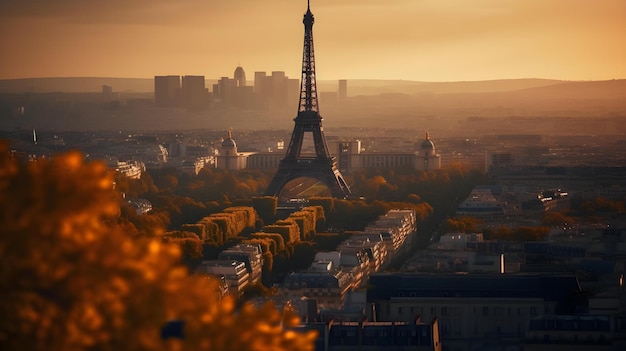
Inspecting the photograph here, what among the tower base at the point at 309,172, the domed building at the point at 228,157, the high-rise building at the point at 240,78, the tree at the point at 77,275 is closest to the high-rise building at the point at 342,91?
the high-rise building at the point at 240,78

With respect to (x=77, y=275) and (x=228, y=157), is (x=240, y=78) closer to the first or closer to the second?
(x=228, y=157)

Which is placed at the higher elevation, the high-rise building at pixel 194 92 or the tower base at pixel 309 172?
the tower base at pixel 309 172

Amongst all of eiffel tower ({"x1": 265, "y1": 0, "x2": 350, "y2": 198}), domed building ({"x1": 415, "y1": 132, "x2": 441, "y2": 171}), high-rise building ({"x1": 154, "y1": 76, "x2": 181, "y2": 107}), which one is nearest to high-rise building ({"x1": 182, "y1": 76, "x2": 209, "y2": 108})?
high-rise building ({"x1": 154, "y1": 76, "x2": 181, "y2": 107})

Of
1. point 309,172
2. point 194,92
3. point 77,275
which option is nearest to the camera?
point 77,275

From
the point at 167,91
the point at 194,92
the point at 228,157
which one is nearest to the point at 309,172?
the point at 228,157

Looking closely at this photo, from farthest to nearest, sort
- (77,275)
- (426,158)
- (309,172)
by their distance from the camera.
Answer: (426,158) < (309,172) < (77,275)

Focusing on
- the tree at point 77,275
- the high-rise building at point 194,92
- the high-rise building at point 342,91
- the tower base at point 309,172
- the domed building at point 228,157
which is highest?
the tree at point 77,275

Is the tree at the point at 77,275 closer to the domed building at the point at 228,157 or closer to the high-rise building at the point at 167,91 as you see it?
the domed building at the point at 228,157
